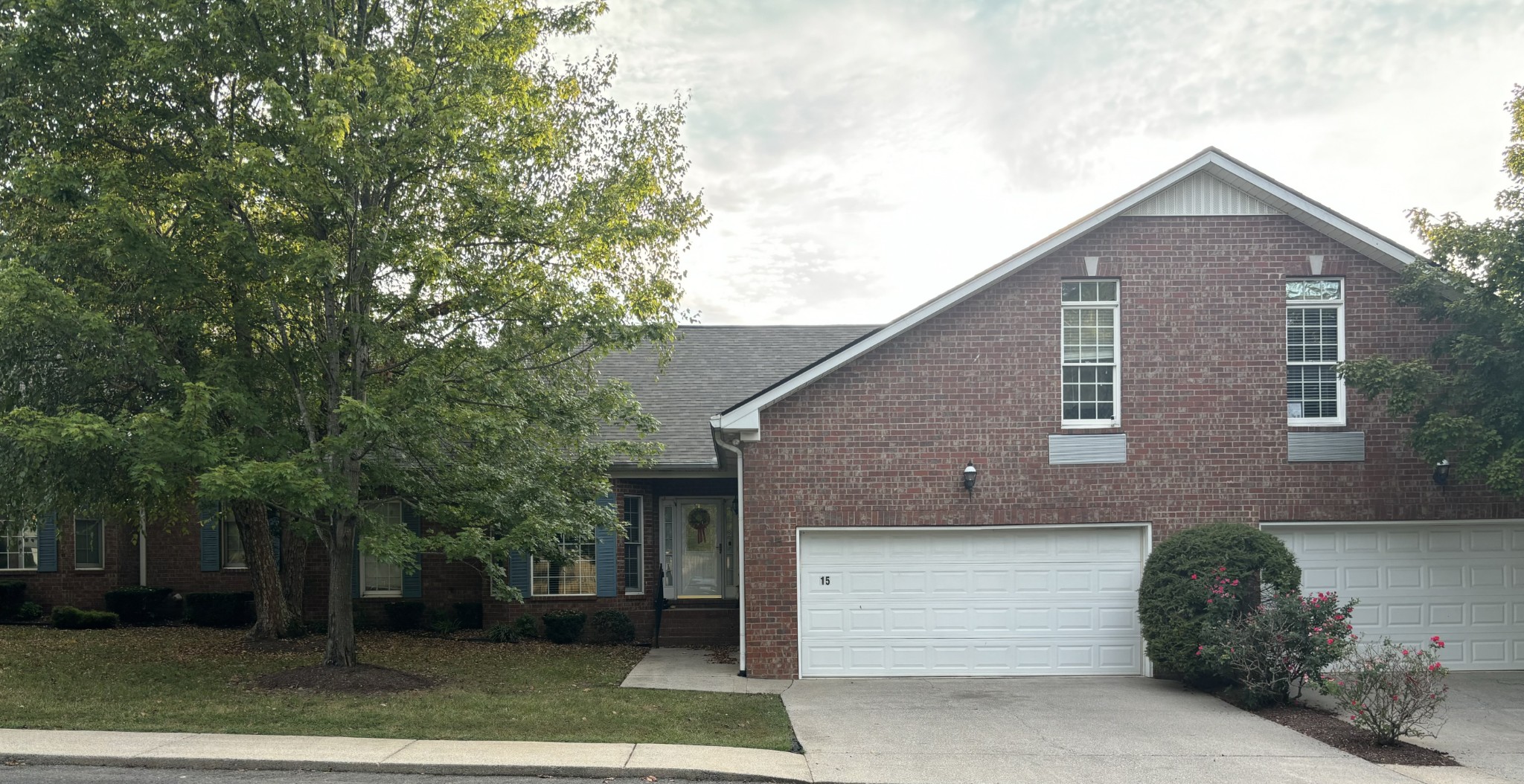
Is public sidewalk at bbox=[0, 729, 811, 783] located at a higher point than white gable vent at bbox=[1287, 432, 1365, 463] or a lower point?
lower

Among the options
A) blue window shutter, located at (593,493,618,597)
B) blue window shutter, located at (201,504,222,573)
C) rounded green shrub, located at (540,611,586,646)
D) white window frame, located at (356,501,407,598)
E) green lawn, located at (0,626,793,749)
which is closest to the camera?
green lawn, located at (0,626,793,749)

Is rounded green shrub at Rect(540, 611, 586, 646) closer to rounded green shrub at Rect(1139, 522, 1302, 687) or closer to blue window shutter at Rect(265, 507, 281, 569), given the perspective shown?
blue window shutter at Rect(265, 507, 281, 569)

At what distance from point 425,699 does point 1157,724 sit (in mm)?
7904

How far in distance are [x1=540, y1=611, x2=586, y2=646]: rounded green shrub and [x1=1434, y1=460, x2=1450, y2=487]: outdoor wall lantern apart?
1264 centimetres

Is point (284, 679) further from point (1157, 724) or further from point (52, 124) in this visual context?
point (1157, 724)

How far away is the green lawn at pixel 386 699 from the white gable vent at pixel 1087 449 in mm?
4958

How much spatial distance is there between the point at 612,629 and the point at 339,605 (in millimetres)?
5407

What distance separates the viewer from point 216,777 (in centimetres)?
875

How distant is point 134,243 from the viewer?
37.6ft

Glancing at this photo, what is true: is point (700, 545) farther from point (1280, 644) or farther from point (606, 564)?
point (1280, 644)

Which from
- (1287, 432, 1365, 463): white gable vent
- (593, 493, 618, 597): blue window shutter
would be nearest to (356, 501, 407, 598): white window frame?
(593, 493, 618, 597): blue window shutter

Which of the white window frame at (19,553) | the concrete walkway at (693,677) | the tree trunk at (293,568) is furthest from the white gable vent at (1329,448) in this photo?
the white window frame at (19,553)

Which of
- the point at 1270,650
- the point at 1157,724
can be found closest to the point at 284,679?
the point at 1157,724

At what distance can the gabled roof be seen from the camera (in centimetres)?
1380
